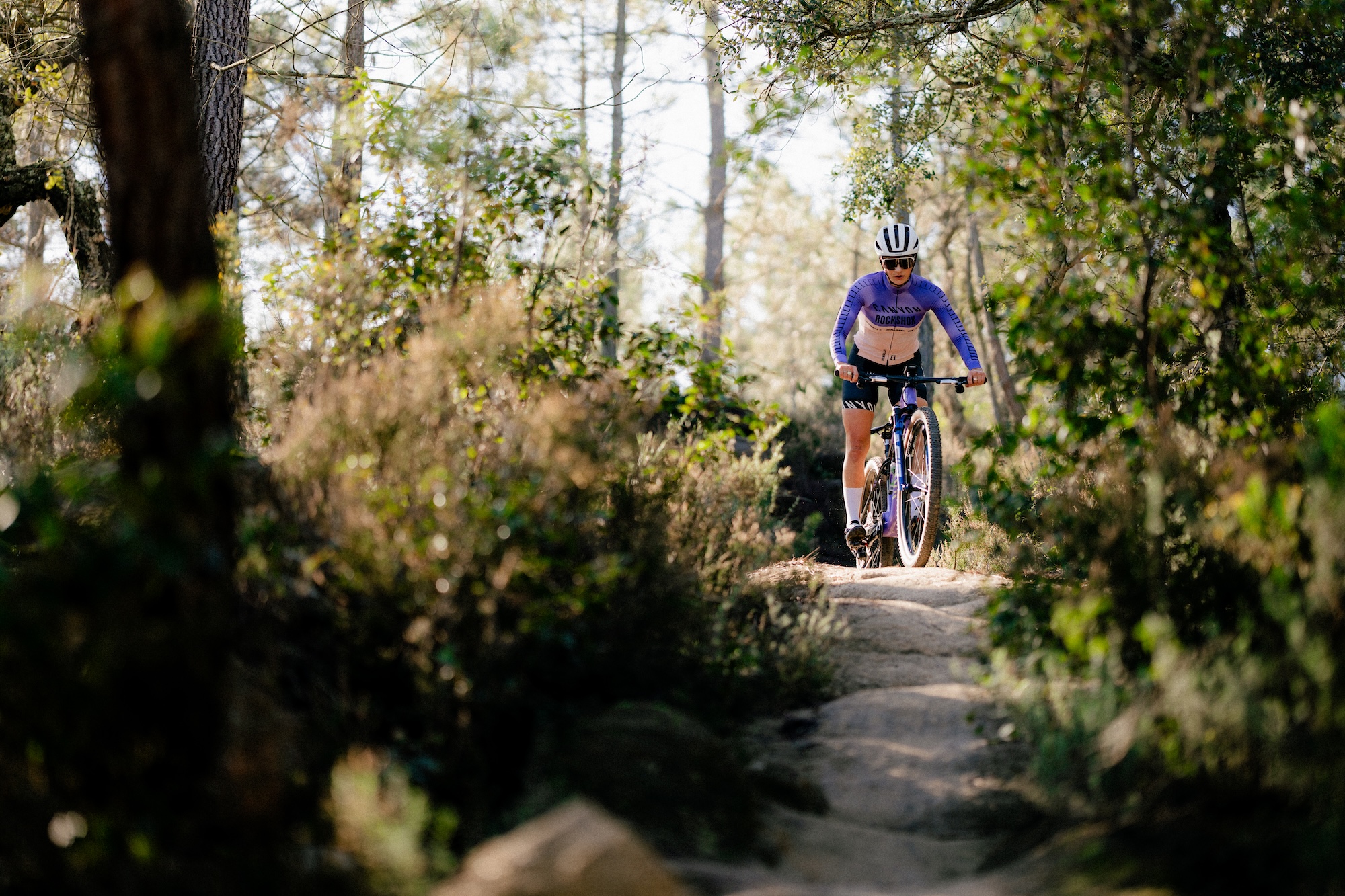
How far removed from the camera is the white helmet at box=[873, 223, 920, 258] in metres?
7.37

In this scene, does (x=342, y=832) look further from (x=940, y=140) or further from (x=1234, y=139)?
(x=940, y=140)

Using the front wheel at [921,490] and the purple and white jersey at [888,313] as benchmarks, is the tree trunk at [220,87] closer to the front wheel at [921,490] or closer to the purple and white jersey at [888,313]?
the purple and white jersey at [888,313]

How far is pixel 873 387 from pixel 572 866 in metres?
6.01

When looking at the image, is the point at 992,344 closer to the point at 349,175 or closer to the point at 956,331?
the point at 956,331

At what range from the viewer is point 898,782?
4.09m

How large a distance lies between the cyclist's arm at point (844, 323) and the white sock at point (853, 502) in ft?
3.93

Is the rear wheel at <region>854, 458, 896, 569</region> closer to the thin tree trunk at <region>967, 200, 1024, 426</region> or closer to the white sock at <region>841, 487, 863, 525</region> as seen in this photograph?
the white sock at <region>841, 487, 863, 525</region>

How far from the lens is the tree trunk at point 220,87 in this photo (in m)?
8.94

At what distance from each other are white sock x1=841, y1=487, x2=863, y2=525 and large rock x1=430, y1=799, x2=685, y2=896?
→ 5.98 m

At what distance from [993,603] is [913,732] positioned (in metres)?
0.76

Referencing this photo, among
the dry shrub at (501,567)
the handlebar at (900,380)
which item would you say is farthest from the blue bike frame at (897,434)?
the dry shrub at (501,567)

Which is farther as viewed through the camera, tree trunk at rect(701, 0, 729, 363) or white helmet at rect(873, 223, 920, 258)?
tree trunk at rect(701, 0, 729, 363)

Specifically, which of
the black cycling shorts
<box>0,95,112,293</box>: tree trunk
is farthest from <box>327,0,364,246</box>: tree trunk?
Answer: <box>0,95,112,293</box>: tree trunk

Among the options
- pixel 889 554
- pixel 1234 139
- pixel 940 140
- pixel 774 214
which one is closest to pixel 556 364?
pixel 889 554
